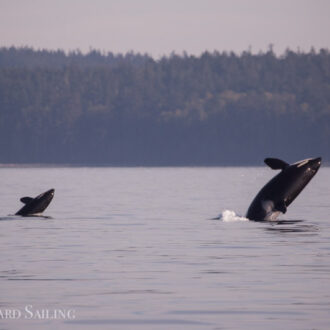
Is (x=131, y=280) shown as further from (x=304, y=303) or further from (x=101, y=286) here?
(x=304, y=303)

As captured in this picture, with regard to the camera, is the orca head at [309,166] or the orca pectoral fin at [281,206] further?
A: the orca head at [309,166]

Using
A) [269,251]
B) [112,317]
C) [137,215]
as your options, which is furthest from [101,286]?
[137,215]

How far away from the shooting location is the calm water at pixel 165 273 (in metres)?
17.5

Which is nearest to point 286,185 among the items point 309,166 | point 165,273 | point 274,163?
point 309,166

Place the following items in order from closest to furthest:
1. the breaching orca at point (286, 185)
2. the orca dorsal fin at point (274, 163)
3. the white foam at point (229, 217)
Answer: the orca dorsal fin at point (274, 163) < the breaching orca at point (286, 185) < the white foam at point (229, 217)

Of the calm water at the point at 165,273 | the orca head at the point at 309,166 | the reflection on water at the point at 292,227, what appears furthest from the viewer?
the orca head at the point at 309,166

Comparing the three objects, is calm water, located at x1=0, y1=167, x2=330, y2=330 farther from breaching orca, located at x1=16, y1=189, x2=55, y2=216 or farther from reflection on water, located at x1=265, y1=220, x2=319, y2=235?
breaching orca, located at x1=16, y1=189, x2=55, y2=216

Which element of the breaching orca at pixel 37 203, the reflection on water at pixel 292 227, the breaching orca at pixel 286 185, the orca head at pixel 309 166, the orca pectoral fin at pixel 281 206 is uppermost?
the orca head at pixel 309 166

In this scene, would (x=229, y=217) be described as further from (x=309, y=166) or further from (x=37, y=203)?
(x=37, y=203)

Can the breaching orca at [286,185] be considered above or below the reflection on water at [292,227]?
above

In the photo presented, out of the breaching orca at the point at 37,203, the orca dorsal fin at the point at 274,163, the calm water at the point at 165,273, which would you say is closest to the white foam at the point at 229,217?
the calm water at the point at 165,273

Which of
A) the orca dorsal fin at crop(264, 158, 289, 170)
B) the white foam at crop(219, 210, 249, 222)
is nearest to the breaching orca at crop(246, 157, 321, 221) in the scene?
the orca dorsal fin at crop(264, 158, 289, 170)

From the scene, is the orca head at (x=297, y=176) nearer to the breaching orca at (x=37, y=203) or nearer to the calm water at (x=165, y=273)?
the calm water at (x=165, y=273)

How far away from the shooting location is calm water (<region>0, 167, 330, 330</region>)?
17.5 meters
